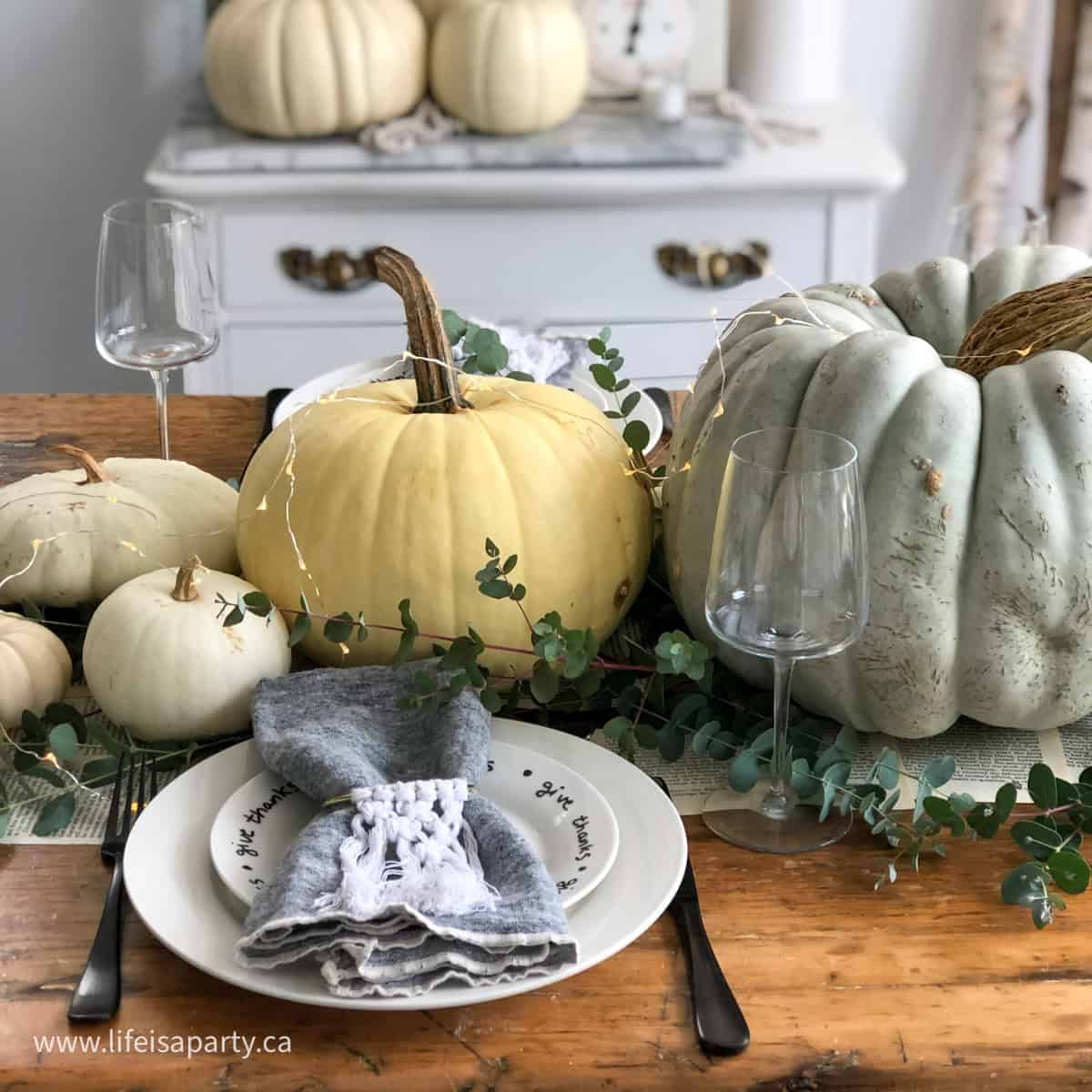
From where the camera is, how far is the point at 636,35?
2.44 metres

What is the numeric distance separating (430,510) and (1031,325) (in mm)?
372

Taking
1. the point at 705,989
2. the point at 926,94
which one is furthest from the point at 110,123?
the point at 705,989

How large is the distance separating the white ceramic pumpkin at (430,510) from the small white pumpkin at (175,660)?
61 millimetres

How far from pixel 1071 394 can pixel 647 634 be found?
1.08 ft

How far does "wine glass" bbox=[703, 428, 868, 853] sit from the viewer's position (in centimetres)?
73

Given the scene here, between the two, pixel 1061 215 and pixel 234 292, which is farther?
pixel 1061 215

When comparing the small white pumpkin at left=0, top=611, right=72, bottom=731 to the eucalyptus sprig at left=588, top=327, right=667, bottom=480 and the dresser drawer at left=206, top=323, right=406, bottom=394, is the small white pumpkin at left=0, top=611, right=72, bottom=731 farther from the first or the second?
the dresser drawer at left=206, top=323, right=406, bottom=394

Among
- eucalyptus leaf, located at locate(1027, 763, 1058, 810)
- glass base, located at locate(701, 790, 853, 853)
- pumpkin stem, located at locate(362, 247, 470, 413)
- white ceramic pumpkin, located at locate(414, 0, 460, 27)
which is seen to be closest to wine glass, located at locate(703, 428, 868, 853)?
glass base, located at locate(701, 790, 853, 853)

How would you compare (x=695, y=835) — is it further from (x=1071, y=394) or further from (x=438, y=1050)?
(x=1071, y=394)

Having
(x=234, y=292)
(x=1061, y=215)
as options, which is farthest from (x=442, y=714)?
(x=1061, y=215)

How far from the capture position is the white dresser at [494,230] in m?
2.20

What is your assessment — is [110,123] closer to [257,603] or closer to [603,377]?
[603,377]

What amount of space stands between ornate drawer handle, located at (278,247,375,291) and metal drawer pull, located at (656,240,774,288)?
18.5 inches

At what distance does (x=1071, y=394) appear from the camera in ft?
2.65
